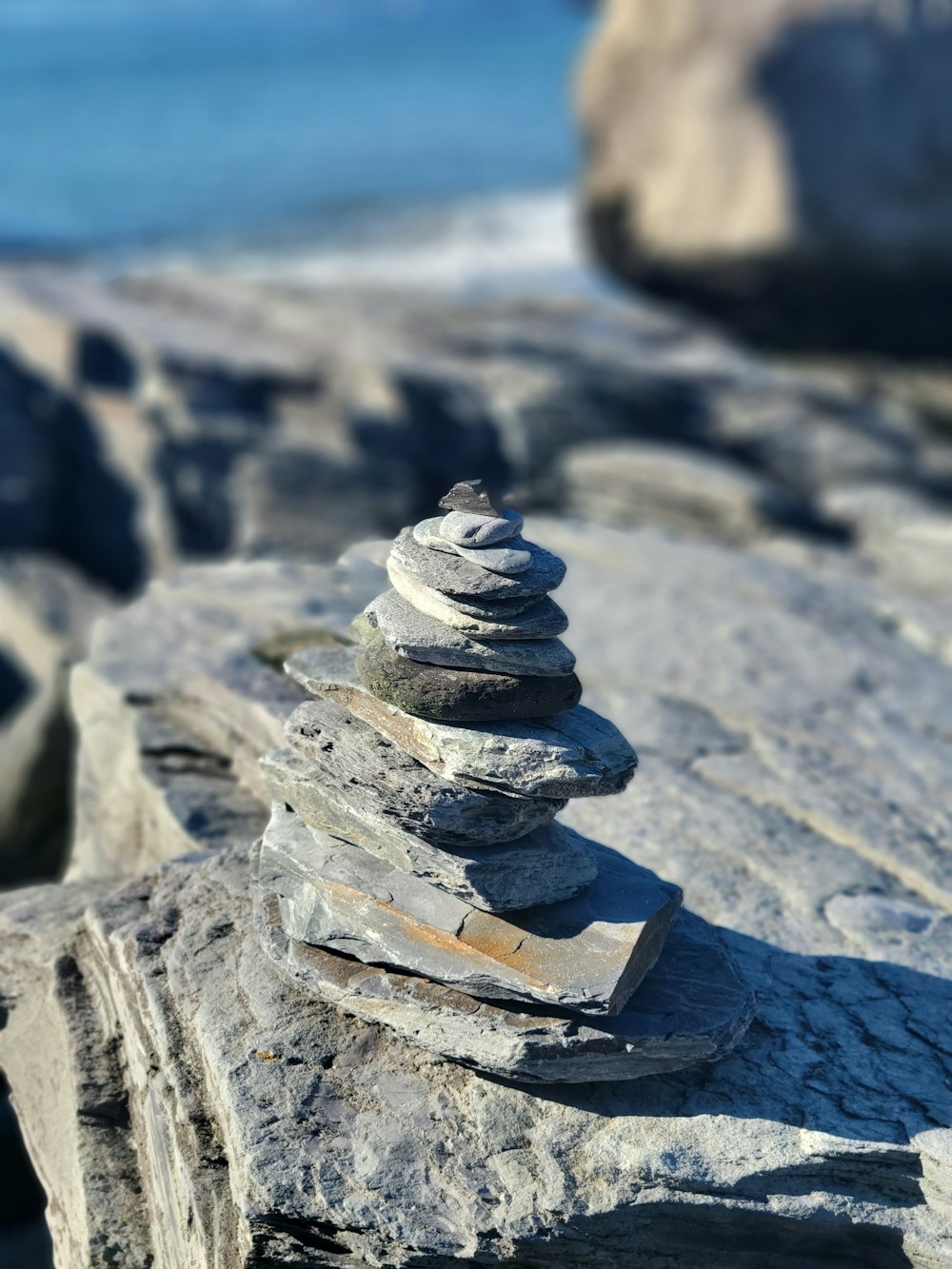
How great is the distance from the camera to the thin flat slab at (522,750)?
161 inches

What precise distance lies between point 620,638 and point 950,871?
2.43 meters

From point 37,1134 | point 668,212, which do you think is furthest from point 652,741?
point 668,212

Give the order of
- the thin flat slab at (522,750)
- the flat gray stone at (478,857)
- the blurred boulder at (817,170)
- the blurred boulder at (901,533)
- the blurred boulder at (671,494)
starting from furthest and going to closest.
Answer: the blurred boulder at (817,170)
the blurred boulder at (671,494)
the blurred boulder at (901,533)
the flat gray stone at (478,857)
the thin flat slab at (522,750)

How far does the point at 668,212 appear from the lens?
22.2m

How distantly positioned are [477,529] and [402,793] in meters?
0.85

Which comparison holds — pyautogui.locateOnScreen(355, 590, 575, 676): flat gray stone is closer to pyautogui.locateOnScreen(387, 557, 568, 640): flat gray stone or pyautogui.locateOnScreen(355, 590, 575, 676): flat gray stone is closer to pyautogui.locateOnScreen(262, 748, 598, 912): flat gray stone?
pyautogui.locateOnScreen(387, 557, 568, 640): flat gray stone

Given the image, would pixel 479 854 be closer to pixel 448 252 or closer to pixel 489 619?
pixel 489 619

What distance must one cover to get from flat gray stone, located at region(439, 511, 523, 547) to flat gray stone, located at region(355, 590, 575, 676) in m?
0.28

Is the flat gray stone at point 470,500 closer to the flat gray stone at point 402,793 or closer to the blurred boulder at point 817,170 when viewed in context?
the flat gray stone at point 402,793

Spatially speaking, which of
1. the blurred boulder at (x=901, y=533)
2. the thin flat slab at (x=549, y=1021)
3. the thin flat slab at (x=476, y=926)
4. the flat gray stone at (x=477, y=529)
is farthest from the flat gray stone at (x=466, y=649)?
the blurred boulder at (x=901, y=533)

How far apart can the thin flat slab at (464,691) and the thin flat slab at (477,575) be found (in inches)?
10.4

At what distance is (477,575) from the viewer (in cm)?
402

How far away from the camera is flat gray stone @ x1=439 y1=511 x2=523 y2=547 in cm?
402

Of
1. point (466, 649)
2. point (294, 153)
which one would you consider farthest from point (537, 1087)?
point (294, 153)
